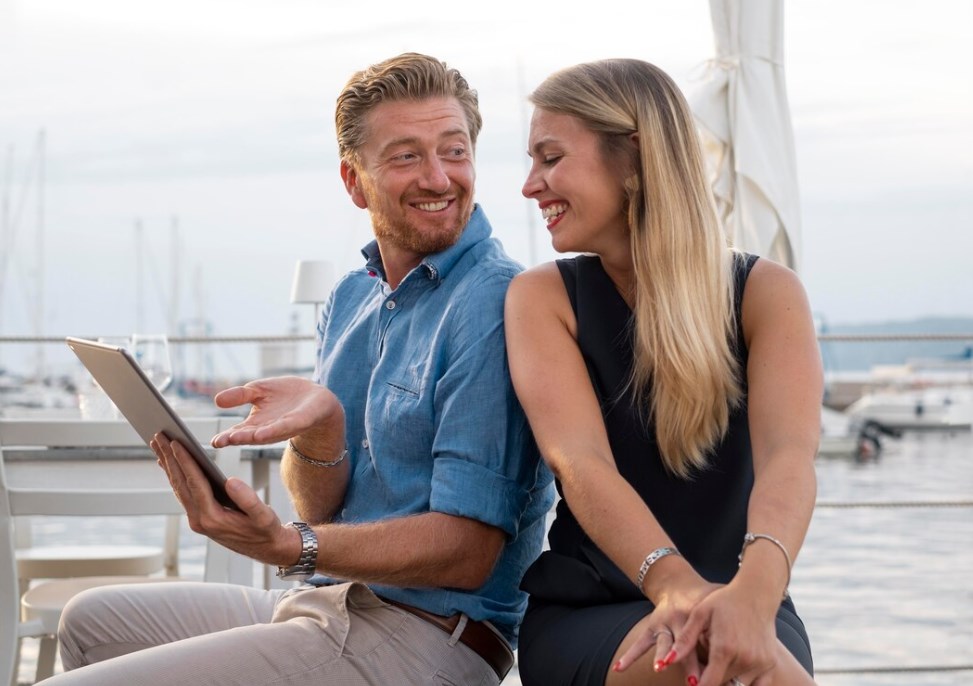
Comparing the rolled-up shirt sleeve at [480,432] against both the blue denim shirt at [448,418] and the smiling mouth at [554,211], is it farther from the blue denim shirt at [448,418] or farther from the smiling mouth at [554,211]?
the smiling mouth at [554,211]

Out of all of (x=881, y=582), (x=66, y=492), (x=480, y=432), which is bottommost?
(x=881, y=582)

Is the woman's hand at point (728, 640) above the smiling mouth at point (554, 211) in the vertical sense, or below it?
below

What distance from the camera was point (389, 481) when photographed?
172 cm

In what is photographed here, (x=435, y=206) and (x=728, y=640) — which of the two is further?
(x=435, y=206)

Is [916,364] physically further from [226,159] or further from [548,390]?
[548,390]

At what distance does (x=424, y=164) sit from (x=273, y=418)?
1.57 ft

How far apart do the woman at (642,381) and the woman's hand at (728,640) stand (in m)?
0.05

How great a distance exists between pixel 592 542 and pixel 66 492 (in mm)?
1383

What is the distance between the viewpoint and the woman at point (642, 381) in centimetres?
146

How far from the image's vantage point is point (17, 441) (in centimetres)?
261

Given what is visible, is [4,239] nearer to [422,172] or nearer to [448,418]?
[422,172]

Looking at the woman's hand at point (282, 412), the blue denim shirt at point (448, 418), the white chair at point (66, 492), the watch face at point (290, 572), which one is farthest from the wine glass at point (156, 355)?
the watch face at point (290, 572)

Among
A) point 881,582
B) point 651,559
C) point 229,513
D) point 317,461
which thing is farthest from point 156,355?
point 881,582

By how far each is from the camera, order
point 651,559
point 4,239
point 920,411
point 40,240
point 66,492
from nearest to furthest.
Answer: point 651,559
point 66,492
point 4,239
point 40,240
point 920,411
